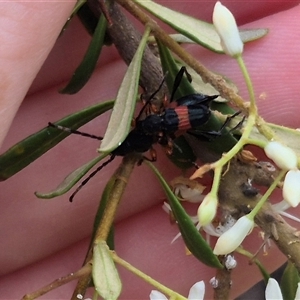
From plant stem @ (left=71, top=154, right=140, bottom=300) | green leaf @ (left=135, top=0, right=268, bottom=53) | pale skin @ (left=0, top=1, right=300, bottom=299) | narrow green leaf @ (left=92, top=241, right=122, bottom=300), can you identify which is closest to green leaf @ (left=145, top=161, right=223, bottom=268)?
plant stem @ (left=71, top=154, right=140, bottom=300)

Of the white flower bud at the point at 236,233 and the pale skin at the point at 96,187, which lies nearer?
the white flower bud at the point at 236,233

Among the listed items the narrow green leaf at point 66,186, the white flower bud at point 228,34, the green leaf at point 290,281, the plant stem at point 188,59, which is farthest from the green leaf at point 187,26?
the green leaf at point 290,281

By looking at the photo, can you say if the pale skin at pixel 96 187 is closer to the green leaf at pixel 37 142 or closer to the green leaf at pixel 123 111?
the green leaf at pixel 37 142

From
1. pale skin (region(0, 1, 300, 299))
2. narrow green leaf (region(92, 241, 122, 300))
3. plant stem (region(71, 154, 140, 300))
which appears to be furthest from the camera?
pale skin (region(0, 1, 300, 299))

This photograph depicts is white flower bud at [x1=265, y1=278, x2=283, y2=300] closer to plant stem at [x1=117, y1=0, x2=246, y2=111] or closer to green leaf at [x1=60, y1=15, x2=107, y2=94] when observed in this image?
plant stem at [x1=117, y1=0, x2=246, y2=111]

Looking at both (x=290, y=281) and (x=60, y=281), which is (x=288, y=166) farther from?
(x=290, y=281)
